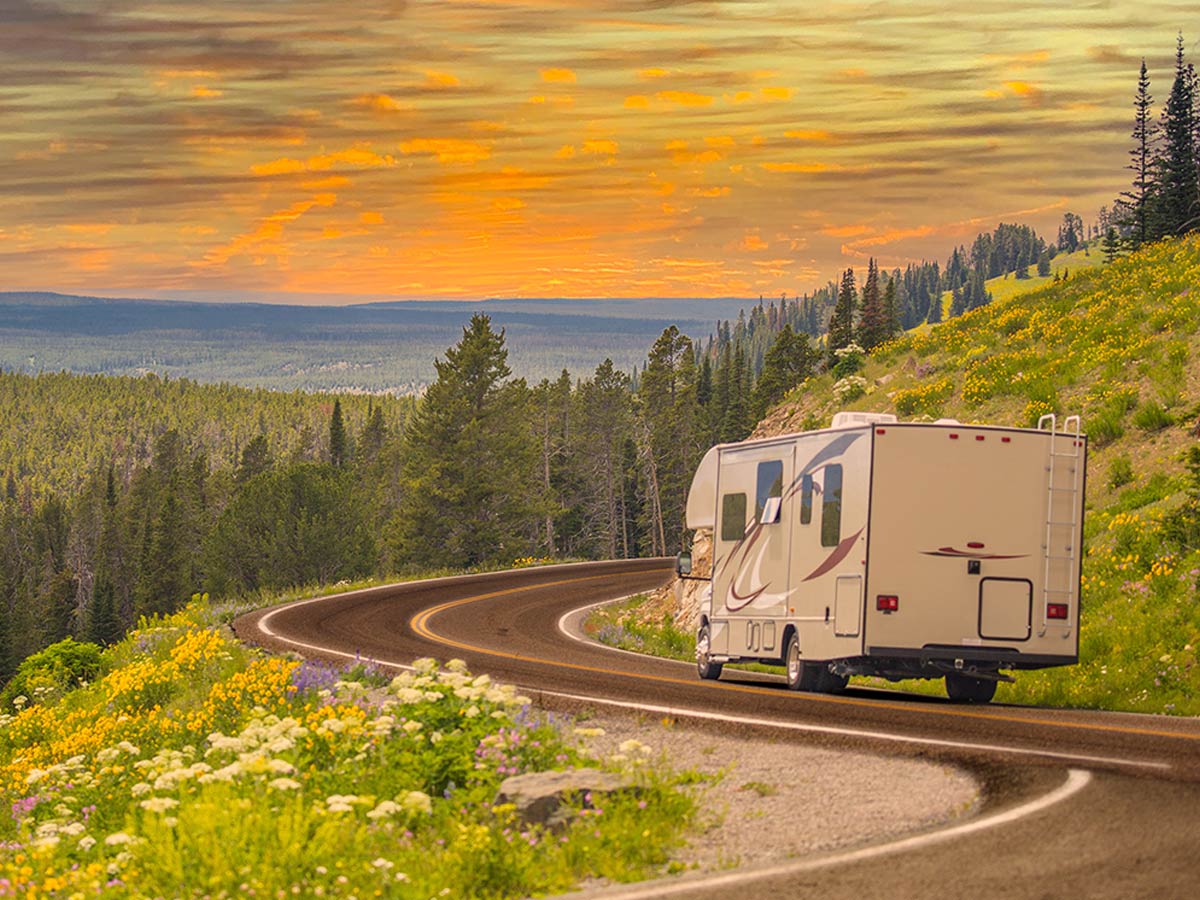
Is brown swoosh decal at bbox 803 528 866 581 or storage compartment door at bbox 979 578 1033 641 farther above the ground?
brown swoosh decal at bbox 803 528 866 581

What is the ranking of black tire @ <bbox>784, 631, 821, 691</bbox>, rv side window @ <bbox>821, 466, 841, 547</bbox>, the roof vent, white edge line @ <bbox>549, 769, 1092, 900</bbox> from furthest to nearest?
black tire @ <bbox>784, 631, 821, 691</bbox> → rv side window @ <bbox>821, 466, 841, 547</bbox> → the roof vent → white edge line @ <bbox>549, 769, 1092, 900</bbox>

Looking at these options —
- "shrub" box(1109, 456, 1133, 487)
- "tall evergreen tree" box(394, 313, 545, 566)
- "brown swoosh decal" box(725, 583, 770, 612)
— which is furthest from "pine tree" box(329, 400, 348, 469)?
"brown swoosh decal" box(725, 583, 770, 612)

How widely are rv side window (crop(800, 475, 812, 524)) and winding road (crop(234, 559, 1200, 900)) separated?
2229mm

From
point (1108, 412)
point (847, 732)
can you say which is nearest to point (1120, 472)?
point (1108, 412)

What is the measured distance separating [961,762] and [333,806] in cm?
533

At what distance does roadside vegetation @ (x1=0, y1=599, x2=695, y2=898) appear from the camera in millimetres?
7570

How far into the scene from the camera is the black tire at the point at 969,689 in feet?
54.0

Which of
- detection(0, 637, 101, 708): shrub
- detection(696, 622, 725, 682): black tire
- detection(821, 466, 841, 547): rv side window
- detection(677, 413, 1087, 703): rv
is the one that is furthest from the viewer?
detection(0, 637, 101, 708): shrub

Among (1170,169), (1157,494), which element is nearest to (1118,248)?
(1170,169)

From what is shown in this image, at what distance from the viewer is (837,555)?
1589 cm

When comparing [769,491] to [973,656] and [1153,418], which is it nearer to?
[973,656]

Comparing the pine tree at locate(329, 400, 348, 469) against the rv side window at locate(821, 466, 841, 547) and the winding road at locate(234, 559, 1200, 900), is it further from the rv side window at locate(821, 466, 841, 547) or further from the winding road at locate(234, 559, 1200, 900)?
the rv side window at locate(821, 466, 841, 547)

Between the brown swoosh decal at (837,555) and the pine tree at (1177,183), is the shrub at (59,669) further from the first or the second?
the pine tree at (1177,183)

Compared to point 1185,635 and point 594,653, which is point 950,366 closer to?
point 594,653
